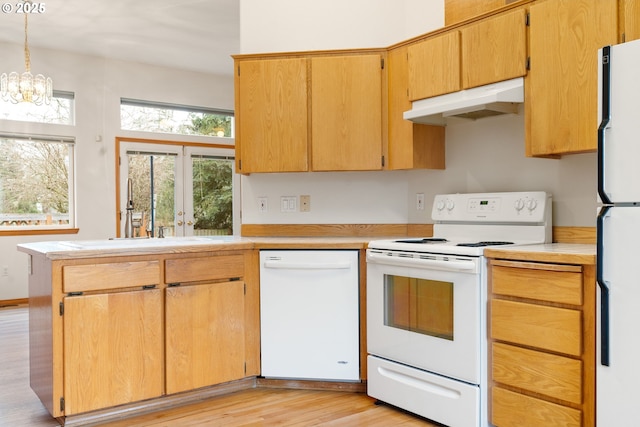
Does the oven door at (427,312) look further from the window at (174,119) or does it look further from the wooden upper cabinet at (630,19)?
the window at (174,119)

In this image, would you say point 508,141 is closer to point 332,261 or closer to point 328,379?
point 332,261

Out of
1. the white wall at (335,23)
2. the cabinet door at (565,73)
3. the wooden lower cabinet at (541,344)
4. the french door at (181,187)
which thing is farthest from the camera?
the french door at (181,187)

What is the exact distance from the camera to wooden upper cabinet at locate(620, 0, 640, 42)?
2133 mm

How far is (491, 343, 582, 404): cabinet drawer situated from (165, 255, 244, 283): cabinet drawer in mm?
1402

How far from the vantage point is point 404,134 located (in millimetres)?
3219

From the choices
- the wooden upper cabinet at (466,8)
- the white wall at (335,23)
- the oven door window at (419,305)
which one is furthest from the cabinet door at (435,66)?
the oven door window at (419,305)

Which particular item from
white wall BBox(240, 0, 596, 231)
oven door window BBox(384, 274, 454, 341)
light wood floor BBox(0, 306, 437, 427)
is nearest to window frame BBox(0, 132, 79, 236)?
light wood floor BBox(0, 306, 437, 427)

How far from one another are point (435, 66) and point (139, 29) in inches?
144

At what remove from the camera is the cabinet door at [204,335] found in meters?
2.79

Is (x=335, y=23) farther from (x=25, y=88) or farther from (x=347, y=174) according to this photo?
(x=25, y=88)

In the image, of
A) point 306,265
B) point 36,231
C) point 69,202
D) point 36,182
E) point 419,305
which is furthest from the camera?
point 69,202

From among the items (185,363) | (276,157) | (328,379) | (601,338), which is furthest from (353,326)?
(601,338)

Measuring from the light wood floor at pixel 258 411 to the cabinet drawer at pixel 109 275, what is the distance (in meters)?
0.66

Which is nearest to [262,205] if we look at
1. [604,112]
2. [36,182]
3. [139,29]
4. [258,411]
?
[258,411]
